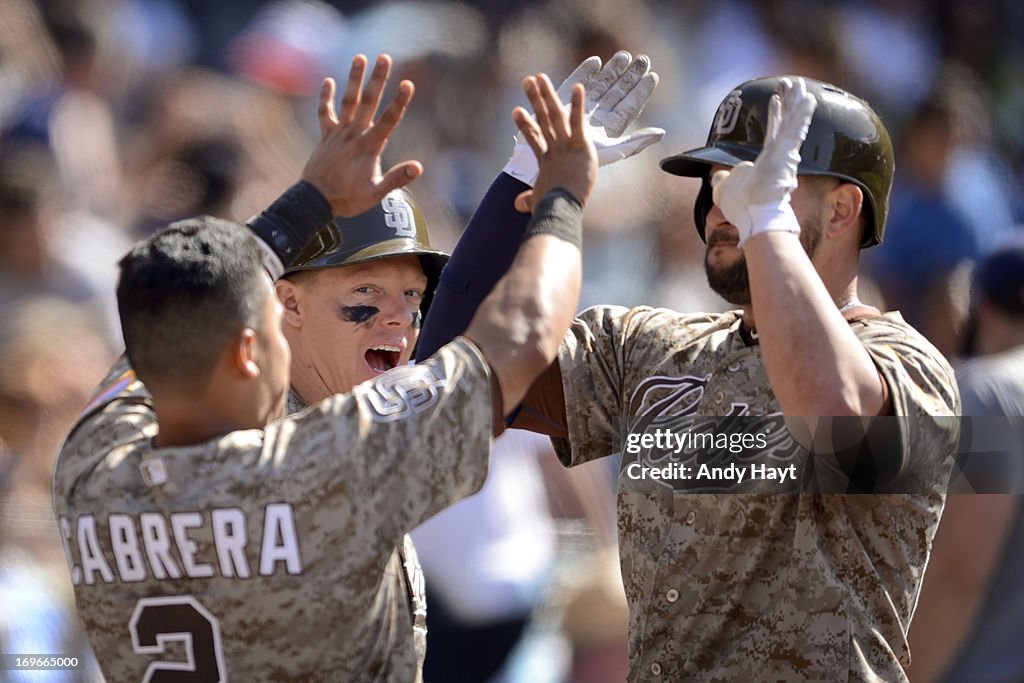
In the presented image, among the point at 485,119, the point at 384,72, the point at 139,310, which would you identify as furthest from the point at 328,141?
the point at 485,119

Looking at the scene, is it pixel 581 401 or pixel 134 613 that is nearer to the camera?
pixel 134 613

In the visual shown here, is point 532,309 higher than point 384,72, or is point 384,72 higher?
point 384,72

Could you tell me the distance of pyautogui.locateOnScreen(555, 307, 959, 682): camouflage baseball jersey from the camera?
259 cm

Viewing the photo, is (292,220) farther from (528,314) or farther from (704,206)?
(704,206)

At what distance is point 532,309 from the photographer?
7.47 feet

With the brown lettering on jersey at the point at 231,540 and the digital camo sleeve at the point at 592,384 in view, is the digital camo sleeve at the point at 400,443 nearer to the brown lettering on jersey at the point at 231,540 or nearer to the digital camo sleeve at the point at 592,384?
the brown lettering on jersey at the point at 231,540

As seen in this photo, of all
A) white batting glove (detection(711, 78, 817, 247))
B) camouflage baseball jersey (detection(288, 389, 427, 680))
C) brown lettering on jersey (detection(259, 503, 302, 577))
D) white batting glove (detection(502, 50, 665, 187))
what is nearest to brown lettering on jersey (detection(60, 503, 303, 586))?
brown lettering on jersey (detection(259, 503, 302, 577))

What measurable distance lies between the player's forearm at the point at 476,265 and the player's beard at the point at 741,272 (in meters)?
0.50

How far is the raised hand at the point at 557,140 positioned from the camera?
2.54 metres

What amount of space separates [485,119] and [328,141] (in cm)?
305

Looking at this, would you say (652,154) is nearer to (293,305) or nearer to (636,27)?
(636,27)

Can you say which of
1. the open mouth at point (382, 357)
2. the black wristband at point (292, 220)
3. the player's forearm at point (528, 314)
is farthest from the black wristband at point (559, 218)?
the open mouth at point (382, 357)

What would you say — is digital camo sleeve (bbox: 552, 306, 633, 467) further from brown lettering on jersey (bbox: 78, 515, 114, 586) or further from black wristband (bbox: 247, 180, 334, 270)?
brown lettering on jersey (bbox: 78, 515, 114, 586)

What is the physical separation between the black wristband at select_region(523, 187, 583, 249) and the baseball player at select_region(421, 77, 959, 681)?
0.38m
